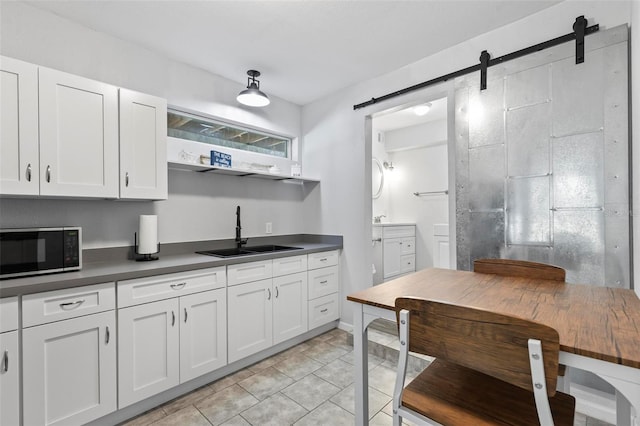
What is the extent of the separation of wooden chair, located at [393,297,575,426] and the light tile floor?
89 cm

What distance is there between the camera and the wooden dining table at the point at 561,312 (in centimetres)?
79

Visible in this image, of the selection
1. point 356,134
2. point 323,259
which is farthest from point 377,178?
point 323,259

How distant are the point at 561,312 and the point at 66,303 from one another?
Result: 229 cm

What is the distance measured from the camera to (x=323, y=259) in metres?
3.09

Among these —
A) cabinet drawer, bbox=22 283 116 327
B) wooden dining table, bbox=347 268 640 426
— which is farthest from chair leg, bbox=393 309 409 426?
cabinet drawer, bbox=22 283 116 327

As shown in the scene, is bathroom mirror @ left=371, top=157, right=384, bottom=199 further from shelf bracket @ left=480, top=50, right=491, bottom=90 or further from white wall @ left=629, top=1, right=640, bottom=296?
white wall @ left=629, top=1, right=640, bottom=296

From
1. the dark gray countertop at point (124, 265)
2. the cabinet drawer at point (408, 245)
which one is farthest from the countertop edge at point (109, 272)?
the cabinet drawer at point (408, 245)

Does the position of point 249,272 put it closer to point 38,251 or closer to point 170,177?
point 170,177

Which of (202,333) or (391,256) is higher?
(391,256)

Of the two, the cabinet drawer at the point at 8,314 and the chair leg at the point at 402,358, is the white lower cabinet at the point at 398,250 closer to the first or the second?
the chair leg at the point at 402,358

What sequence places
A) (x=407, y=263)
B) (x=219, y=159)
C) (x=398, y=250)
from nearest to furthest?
(x=219, y=159), (x=398, y=250), (x=407, y=263)

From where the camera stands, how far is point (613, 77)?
179 centimetres

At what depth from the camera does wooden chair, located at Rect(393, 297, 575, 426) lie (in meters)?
0.80

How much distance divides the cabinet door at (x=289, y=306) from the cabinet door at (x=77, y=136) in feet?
4.87
